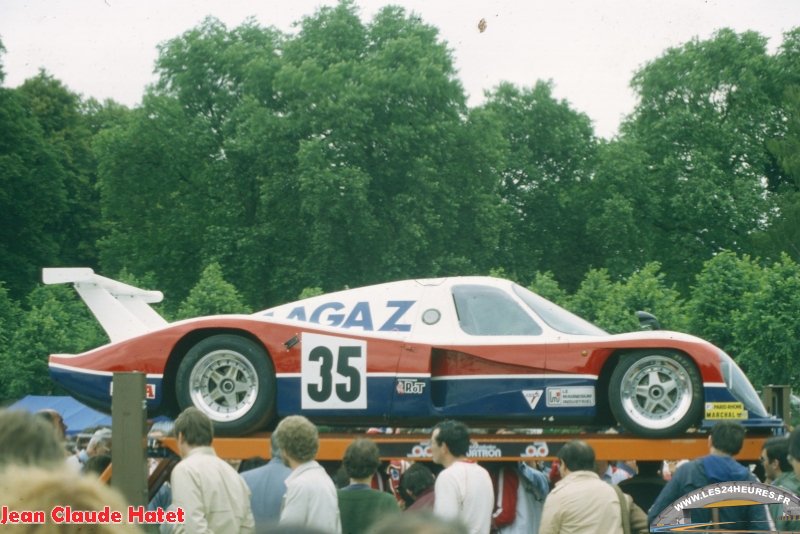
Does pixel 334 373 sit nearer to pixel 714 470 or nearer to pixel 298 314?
pixel 298 314

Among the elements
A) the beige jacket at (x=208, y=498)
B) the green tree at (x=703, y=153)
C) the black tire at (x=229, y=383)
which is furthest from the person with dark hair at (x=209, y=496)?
the green tree at (x=703, y=153)

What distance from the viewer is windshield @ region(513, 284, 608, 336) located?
1038 cm

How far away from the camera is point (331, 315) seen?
10688mm

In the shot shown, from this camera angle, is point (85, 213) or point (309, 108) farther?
point (85, 213)

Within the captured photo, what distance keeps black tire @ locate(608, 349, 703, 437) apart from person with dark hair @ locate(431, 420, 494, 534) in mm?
2530

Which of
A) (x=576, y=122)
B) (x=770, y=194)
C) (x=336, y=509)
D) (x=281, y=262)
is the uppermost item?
(x=576, y=122)

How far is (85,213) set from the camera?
45312mm

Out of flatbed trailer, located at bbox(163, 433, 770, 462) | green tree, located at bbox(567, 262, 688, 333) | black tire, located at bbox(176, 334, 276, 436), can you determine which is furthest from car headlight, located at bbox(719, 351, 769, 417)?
green tree, located at bbox(567, 262, 688, 333)

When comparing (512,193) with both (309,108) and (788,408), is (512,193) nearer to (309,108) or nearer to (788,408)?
(309,108)

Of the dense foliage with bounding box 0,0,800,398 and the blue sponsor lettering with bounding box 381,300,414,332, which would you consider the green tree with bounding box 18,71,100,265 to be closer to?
the dense foliage with bounding box 0,0,800,398

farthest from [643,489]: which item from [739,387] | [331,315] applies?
[331,315]

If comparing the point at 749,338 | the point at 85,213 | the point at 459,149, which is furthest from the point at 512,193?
the point at 749,338

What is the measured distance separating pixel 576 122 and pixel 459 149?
28.3 feet

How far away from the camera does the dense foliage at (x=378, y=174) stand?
1414 inches
